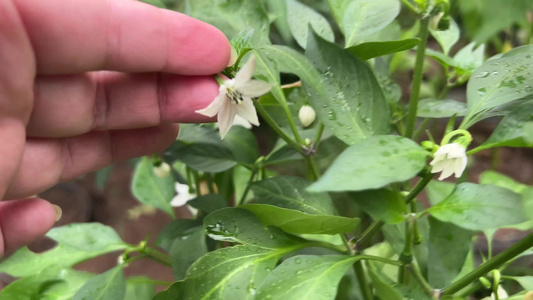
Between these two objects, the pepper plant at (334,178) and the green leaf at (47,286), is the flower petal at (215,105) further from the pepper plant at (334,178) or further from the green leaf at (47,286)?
the green leaf at (47,286)

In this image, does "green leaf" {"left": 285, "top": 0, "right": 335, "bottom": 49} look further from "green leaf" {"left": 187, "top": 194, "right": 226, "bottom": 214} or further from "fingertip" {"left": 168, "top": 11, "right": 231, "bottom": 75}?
"green leaf" {"left": 187, "top": 194, "right": 226, "bottom": 214}

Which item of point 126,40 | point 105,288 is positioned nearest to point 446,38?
point 126,40

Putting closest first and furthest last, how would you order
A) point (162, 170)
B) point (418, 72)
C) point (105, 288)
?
point (418, 72), point (105, 288), point (162, 170)

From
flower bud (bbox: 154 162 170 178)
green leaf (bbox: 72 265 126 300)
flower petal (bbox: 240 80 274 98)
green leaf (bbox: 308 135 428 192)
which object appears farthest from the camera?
flower bud (bbox: 154 162 170 178)

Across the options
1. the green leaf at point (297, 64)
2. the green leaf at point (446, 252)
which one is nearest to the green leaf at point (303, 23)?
the green leaf at point (297, 64)

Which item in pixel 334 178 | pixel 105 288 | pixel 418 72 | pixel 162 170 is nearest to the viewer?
pixel 334 178

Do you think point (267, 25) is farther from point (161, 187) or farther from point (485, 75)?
point (161, 187)

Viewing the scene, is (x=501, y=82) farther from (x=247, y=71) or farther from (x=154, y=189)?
(x=154, y=189)

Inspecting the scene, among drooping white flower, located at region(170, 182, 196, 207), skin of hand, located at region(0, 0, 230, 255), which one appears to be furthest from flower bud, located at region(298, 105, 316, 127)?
drooping white flower, located at region(170, 182, 196, 207)
